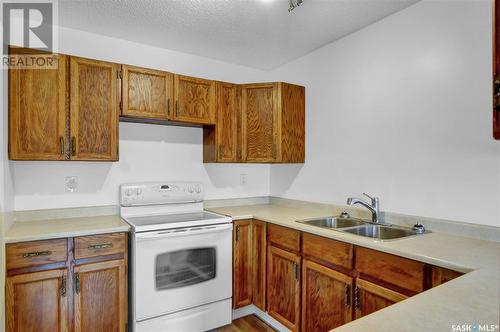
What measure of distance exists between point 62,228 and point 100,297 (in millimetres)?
534

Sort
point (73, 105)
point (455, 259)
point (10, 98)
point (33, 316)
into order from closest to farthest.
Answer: point (455, 259), point (33, 316), point (10, 98), point (73, 105)

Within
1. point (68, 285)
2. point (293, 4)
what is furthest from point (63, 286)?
point (293, 4)

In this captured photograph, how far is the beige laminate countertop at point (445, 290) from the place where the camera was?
798mm

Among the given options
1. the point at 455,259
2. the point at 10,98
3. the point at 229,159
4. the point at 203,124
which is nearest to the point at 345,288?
the point at 455,259

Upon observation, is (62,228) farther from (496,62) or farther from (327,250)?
(496,62)

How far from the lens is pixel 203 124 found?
9.34 ft

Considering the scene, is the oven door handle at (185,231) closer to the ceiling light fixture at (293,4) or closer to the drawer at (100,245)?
the drawer at (100,245)

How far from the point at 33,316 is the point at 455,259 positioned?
2365mm

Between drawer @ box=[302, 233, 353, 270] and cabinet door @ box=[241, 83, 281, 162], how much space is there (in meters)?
0.98

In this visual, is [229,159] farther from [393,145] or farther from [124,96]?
[393,145]

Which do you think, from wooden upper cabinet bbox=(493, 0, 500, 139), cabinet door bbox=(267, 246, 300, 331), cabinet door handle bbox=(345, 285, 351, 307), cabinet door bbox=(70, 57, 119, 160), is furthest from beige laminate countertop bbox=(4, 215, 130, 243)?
wooden upper cabinet bbox=(493, 0, 500, 139)

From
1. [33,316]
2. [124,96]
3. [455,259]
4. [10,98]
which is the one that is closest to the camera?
[455,259]
